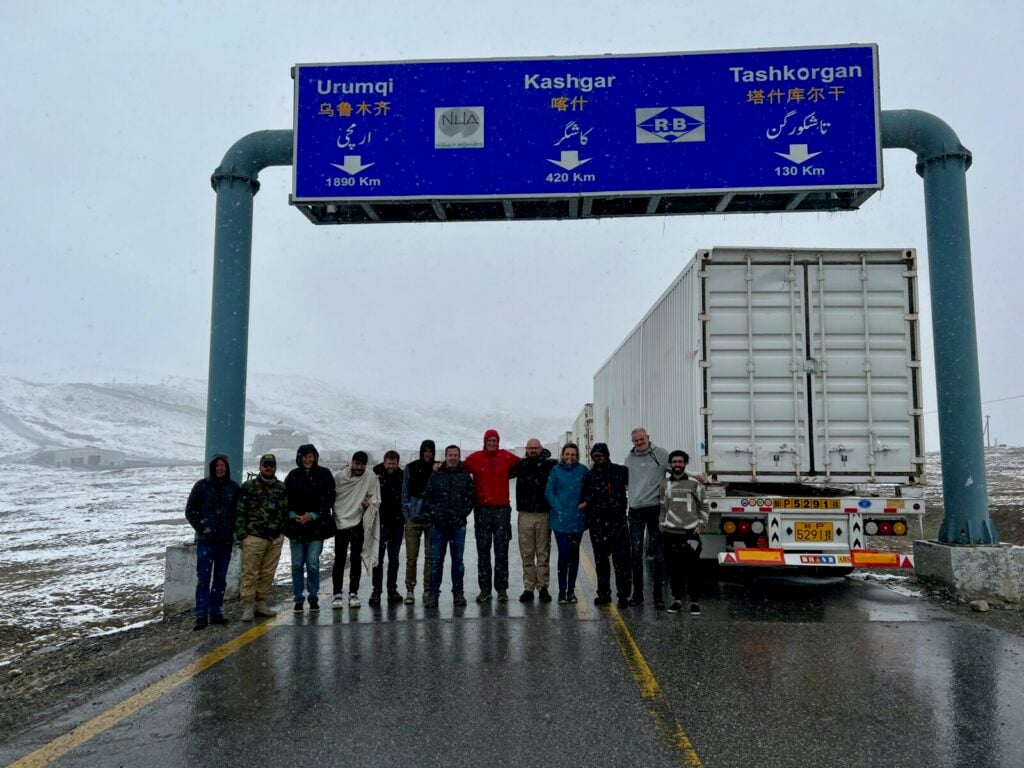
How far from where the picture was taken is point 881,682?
16.3ft

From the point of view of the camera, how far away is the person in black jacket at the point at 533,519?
782 centimetres

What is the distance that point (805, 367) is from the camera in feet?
26.2

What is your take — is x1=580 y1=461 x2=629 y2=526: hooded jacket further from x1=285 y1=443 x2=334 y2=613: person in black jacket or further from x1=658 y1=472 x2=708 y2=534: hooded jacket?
x1=285 y1=443 x2=334 y2=613: person in black jacket

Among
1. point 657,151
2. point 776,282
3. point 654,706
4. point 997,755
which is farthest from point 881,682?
point 657,151

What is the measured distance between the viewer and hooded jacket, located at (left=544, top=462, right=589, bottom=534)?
7.67 metres

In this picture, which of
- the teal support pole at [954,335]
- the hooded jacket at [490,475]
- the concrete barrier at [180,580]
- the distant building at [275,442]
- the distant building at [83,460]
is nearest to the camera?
the hooded jacket at [490,475]

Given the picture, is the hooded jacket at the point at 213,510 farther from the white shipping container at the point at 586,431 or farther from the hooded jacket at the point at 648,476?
the white shipping container at the point at 586,431

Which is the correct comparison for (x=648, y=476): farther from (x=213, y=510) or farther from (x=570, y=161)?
(x=213, y=510)

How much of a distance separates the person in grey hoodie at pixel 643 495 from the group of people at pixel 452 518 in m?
0.01

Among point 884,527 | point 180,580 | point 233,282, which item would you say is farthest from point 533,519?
point 233,282

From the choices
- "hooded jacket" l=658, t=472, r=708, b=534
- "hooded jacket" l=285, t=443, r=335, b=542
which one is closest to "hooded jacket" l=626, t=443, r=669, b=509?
"hooded jacket" l=658, t=472, r=708, b=534

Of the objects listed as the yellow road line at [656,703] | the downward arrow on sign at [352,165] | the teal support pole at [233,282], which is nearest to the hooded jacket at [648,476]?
the yellow road line at [656,703]

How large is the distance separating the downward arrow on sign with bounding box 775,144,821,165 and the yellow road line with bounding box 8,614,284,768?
25.6 ft

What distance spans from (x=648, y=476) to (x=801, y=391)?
1.89m
